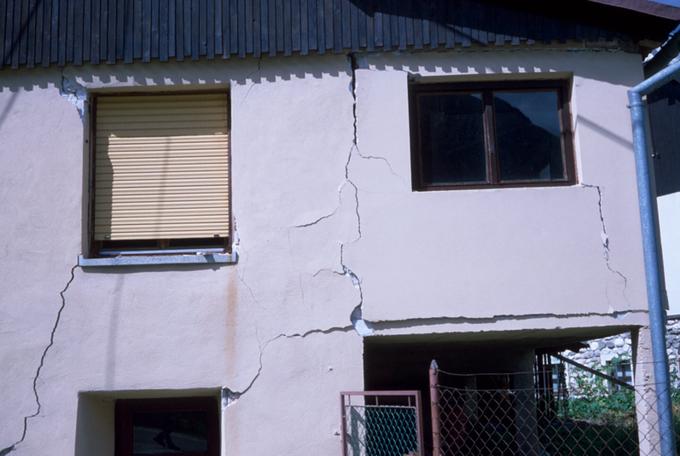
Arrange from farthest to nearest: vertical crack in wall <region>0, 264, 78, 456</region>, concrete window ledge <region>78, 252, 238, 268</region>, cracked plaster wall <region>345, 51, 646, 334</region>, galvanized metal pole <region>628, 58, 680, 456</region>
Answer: concrete window ledge <region>78, 252, 238, 268</region> → cracked plaster wall <region>345, 51, 646, 334</region> → vertical crack in wall <region>0, 264, 78, 456</region> → galvanized metal pole <region>628, 58, 680, 456</region>

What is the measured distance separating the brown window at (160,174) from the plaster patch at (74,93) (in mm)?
163

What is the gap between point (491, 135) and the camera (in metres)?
5.88

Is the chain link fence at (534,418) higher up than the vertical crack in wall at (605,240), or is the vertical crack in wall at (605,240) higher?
the vertical crack in wall at (605,240)

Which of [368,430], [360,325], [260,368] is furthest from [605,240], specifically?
[260,368]

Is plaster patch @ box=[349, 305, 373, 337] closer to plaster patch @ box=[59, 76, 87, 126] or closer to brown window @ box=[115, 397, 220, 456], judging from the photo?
brown window @ box=[115, 397, 220, 456]

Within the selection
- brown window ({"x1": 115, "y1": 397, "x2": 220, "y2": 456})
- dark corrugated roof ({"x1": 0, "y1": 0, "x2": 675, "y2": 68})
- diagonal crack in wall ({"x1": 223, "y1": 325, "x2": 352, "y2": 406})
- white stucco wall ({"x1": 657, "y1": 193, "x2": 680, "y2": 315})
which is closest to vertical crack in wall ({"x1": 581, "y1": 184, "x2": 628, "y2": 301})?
dark corrugated roof ({"x1": 0, "y1": 0, "x2": 675, "y2": 68})

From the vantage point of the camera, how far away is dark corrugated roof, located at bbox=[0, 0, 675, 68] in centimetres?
579

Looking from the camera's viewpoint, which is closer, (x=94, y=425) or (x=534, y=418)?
A: (x=94, y=425)

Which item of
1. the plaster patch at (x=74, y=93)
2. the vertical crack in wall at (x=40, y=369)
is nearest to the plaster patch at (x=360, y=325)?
the vertical crack in wall at (x=40, y=369)

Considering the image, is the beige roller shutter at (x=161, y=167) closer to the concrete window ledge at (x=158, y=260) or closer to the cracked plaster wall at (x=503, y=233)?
the concrete window ledge at (x=158, y=260)

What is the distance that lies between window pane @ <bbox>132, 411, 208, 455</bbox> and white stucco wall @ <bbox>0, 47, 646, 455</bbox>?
1.60 ft

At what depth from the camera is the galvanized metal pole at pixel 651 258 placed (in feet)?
16.7

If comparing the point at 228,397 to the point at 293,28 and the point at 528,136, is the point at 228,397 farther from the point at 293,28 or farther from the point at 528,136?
the point at 528,136

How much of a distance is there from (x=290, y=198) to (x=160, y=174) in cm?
121
